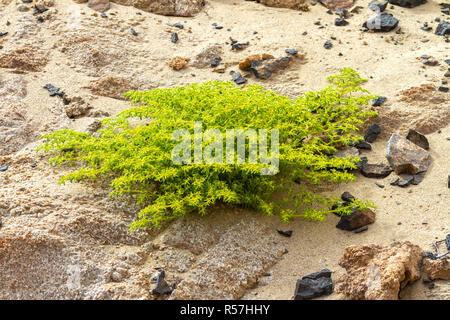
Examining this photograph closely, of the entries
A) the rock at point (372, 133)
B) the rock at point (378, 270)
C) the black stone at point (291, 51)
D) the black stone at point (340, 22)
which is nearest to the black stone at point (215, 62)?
the black stone at point (291, 51)

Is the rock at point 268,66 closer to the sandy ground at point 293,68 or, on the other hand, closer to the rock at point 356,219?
the sandy ground at point 293,68

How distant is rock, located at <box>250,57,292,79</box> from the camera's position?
16.2ft

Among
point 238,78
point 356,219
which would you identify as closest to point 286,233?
point 356,219

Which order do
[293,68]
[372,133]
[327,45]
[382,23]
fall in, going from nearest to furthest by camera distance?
[372,133] < [293,68] < [327,45] < [382,23]

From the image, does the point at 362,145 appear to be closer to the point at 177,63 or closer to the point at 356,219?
the point at 356,219

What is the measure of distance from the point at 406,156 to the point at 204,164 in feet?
5.44

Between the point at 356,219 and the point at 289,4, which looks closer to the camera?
A: the point at 356,219

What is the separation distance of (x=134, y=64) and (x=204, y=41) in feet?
2.80

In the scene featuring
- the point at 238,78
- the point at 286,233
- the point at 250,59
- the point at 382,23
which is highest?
the point at 382,23

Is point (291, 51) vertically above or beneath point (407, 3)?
beneath

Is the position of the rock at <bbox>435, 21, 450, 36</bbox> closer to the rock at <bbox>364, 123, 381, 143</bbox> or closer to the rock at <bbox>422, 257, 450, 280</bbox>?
the rock at <bbox>364, 123, 381, 143</bbox>

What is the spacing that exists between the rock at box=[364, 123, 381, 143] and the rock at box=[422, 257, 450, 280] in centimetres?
152

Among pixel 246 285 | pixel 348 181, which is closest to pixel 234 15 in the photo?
pixel 348 181

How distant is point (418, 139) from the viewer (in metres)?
4.05
